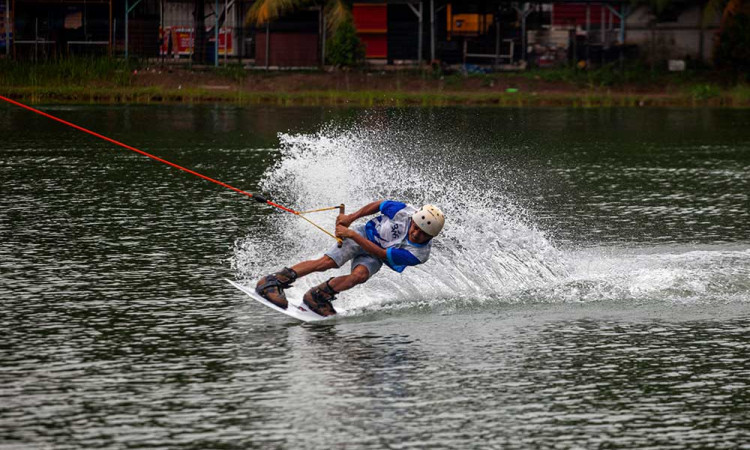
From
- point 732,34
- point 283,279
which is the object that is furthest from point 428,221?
point 732,34

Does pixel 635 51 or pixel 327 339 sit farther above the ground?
pixel 635 51

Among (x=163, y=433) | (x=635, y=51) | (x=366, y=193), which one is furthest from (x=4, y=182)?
(x=635, y=51)

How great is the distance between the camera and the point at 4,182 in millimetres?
24688

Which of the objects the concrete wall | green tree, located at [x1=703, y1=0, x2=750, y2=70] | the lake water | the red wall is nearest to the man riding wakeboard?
the lake water

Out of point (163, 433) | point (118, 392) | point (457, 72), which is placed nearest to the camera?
point (163, 433)

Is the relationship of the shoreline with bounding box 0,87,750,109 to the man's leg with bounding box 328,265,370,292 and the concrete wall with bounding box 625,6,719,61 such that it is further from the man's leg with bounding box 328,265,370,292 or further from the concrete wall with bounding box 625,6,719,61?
the man's leg with bounding box 328,265,370,292

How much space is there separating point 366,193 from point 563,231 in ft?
12.0

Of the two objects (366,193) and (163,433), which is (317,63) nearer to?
Answer: (366,193)

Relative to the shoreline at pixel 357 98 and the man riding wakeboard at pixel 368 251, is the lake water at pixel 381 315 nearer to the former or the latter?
the man riding wakeboard at pixel 368 251

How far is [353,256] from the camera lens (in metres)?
13.4

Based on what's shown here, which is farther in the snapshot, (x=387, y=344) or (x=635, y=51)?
(x=635, y=51)

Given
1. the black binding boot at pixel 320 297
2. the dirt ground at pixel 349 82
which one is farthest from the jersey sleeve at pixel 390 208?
the dirt ground at pixel 349 82

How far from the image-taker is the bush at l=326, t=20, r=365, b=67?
48844 mm

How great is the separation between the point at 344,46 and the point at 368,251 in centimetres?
3646
